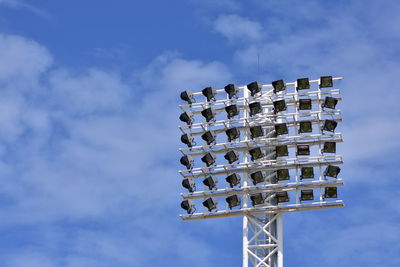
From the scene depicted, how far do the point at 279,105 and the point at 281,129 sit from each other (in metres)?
1.60

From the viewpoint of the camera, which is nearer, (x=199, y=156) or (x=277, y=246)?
(x=277, y=246)

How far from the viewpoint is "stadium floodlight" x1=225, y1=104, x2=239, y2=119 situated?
8638cm

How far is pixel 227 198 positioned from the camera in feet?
276

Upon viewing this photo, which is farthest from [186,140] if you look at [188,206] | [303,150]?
[303,150]

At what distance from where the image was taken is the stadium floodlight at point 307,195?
82625 mm

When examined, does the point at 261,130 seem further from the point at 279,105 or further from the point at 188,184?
the point at 188,184

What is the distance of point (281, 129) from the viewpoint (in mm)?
84312

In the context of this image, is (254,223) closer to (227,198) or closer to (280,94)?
(227,198)

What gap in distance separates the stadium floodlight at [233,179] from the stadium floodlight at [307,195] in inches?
152

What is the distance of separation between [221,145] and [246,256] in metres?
7.51

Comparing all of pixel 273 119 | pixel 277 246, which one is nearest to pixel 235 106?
pixel 273 119

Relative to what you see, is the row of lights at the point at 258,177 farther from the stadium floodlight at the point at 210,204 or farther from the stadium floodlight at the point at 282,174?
the stadium floodlight at the point at 210,204

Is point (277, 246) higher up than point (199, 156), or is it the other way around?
point (199, 156)

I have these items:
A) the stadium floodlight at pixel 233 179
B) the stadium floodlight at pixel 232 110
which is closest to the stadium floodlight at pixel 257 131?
the stadium floodlight at pixel 232 110
